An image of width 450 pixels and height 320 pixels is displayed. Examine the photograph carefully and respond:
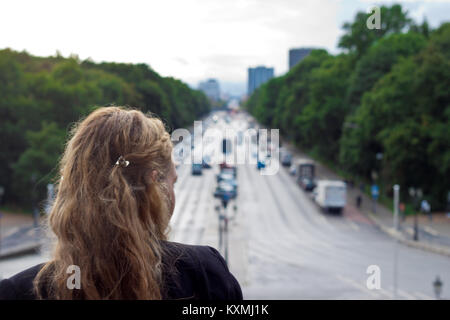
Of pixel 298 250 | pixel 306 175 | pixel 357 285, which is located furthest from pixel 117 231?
pixel 306 175

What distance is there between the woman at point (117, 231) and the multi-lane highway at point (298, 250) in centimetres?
1132

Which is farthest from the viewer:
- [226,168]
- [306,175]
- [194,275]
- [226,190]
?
[226,168]

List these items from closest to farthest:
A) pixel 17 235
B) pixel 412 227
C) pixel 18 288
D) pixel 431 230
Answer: pixel 18 288, pixel 17 235, pixel 431 230, pixel 412 227

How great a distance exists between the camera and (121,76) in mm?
22203

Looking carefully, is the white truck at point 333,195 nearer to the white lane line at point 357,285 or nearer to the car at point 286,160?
the white lane line at point 357,285

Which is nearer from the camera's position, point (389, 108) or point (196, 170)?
point (389, 108)

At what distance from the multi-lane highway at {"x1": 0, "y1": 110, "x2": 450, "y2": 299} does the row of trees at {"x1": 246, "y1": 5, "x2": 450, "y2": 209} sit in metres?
4.42

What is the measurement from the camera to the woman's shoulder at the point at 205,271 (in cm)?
193

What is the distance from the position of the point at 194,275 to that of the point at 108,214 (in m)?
0.40

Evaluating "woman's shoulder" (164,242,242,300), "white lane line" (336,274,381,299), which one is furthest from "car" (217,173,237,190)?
"woman's shoulder" (164,242,242,300)

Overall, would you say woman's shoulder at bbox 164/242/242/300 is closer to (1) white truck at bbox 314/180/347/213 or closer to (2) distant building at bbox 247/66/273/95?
(2) distant building at bbox 247/66/273/95

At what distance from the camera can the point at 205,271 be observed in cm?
194

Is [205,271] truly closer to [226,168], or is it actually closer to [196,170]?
[196,170]
